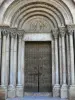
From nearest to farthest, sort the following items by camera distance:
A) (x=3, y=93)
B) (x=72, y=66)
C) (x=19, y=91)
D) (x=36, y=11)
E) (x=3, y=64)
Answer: (x=3, y=93)
(x=72, y=66)
(x=3, y=64)
(x=19, y=91)
(x=36, y=11)

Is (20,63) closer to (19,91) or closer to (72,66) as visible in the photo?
(19,91)

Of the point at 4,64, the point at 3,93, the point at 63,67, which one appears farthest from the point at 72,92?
the point at 4,64

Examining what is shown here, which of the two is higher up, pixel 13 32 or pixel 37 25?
pixel 37 25

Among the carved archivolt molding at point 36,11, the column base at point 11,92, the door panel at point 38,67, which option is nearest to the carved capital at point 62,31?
the carved archivolt molding at point 36,11

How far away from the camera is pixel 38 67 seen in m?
11.6

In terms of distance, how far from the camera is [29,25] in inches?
464

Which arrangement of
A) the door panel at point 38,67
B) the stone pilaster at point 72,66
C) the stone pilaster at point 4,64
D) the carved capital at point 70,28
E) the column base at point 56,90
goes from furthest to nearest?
the door panel at point 38,67 → the column base at point 56,90 → the carved capital at point 70,28 → the stone pilaster at point 4,64 → the stone pilaster at point 72,66

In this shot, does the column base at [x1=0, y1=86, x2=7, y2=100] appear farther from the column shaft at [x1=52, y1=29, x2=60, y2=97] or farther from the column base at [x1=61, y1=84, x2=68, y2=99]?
the column base at [x1=61, y1=84, x2=68, y2=99]

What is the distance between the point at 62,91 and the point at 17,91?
248 centimetres

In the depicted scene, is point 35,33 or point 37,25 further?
point 37,25

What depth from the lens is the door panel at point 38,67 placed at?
11383mm

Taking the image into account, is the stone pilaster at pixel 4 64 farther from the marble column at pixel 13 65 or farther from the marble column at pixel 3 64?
the marble column at pixel 13 65

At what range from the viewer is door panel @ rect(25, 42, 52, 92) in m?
11.4

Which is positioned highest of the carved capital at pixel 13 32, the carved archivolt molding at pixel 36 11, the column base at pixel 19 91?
the carved archivolt molding at pixel 36 11
